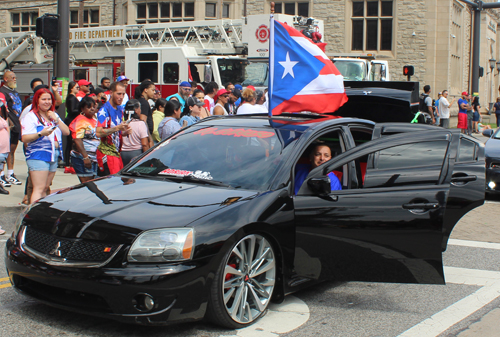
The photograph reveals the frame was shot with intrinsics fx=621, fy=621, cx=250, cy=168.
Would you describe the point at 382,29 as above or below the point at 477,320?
above

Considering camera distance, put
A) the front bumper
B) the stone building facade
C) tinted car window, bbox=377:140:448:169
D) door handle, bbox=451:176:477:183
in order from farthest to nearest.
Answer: the stone building facade → door handle, bbox=451:176:477:183 → tinted car window, bbox=377:140:448:169 → the front bumper

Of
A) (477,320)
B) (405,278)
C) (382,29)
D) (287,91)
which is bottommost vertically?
(477,320)

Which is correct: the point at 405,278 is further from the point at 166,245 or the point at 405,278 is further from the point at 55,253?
the point at 55,253

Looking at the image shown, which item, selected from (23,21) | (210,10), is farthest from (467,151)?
(23,21)

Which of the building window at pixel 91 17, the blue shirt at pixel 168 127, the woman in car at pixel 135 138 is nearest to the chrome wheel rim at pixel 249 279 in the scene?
the woman in car at pixel 135 138

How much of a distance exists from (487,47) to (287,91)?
1572 inches

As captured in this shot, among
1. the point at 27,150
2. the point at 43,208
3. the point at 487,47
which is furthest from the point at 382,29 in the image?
the point at 43,208

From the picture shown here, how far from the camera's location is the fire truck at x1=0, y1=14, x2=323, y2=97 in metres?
18.7

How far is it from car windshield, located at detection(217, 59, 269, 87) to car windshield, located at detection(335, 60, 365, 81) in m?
2.49

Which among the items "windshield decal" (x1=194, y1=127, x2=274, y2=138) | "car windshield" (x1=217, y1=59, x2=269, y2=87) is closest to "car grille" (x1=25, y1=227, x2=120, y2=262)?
"windshield decal" (x1=194, y1=127, x2=274, y2=138)

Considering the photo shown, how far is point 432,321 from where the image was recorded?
4.54 meters

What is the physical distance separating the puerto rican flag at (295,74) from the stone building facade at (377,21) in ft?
79.2

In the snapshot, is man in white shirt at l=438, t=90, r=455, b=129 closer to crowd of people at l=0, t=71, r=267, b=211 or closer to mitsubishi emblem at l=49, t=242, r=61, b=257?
crowd of people at l=0, t=71, r=267, b=211

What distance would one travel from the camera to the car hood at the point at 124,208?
12.9 feet
